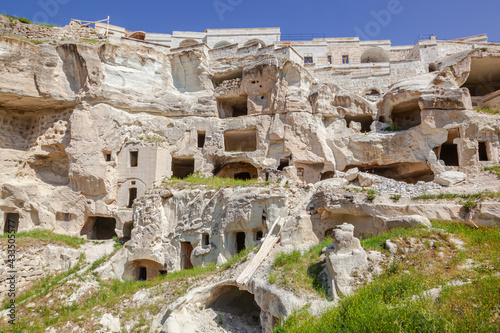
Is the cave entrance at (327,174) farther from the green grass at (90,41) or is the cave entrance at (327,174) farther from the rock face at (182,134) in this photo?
the green grass at (90,41)

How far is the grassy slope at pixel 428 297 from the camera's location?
5102 millimetres

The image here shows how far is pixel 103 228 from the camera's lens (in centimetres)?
2097

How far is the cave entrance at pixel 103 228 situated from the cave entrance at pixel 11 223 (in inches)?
162

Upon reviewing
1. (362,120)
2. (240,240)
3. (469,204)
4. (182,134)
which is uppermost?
(362,120)

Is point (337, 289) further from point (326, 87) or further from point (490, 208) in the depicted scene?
point (326, 87)

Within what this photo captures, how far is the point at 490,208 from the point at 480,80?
1712 centimetres

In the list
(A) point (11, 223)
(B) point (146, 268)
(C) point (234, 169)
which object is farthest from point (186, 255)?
(A) point (11, 223)

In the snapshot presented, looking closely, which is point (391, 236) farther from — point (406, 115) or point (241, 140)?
point (406, 115)

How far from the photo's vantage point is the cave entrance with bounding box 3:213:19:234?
18.2 m

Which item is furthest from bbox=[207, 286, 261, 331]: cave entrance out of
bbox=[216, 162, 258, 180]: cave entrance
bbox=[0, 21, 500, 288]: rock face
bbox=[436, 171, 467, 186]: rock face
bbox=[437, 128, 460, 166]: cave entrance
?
bbox=[437, 128, 460, 166]: cave entrance

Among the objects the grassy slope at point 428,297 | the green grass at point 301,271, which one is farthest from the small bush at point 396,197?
the green grass at point 301,271

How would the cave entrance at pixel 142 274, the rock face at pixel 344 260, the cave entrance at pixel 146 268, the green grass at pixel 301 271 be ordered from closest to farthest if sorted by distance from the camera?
the rock face at pixel 344 260 < the green grass at pixel 301 271 < the cave entrance at pixel 146 268 < the cave entrance at pixel 142 274

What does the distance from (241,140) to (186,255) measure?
30.0 ft

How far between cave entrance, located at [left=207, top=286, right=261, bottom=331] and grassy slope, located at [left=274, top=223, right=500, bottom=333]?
3.92 meters
